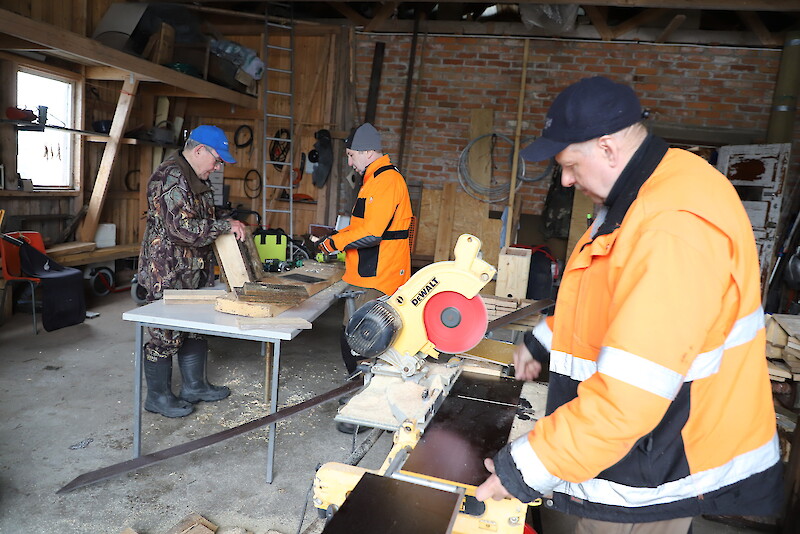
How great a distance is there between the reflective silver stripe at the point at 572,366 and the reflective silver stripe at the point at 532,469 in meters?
0.22

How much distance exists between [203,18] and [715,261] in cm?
787

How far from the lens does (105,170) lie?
628cm

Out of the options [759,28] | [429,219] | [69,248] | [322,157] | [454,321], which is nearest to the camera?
[454,321]

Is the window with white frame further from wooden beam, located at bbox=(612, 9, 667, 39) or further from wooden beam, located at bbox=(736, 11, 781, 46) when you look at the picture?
wooden beam, located at bbox=(736, 11, 781, 46)

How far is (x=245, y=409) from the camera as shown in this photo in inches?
151

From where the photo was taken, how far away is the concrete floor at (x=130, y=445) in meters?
2.67

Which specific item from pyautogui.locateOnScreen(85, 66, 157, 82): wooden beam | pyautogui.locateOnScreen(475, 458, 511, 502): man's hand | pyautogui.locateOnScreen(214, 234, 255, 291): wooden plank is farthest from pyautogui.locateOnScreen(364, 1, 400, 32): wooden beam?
pyautogui.locateOnScreen(475, 458, 511, 502): man's hand

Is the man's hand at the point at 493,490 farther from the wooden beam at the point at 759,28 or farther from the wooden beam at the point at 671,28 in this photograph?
the wooden beam at the point at 759,28

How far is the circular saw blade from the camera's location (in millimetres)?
2049

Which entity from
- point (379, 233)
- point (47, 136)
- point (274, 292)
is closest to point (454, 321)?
point (274, 292)

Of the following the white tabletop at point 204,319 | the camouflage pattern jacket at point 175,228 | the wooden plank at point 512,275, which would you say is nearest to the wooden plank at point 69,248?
the camouflage pattern jacket at point 175,228

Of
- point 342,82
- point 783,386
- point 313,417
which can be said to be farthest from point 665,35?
point 313,417

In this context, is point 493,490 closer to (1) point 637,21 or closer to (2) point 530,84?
(2) point 530,84

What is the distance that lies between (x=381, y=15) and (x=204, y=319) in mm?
5323
